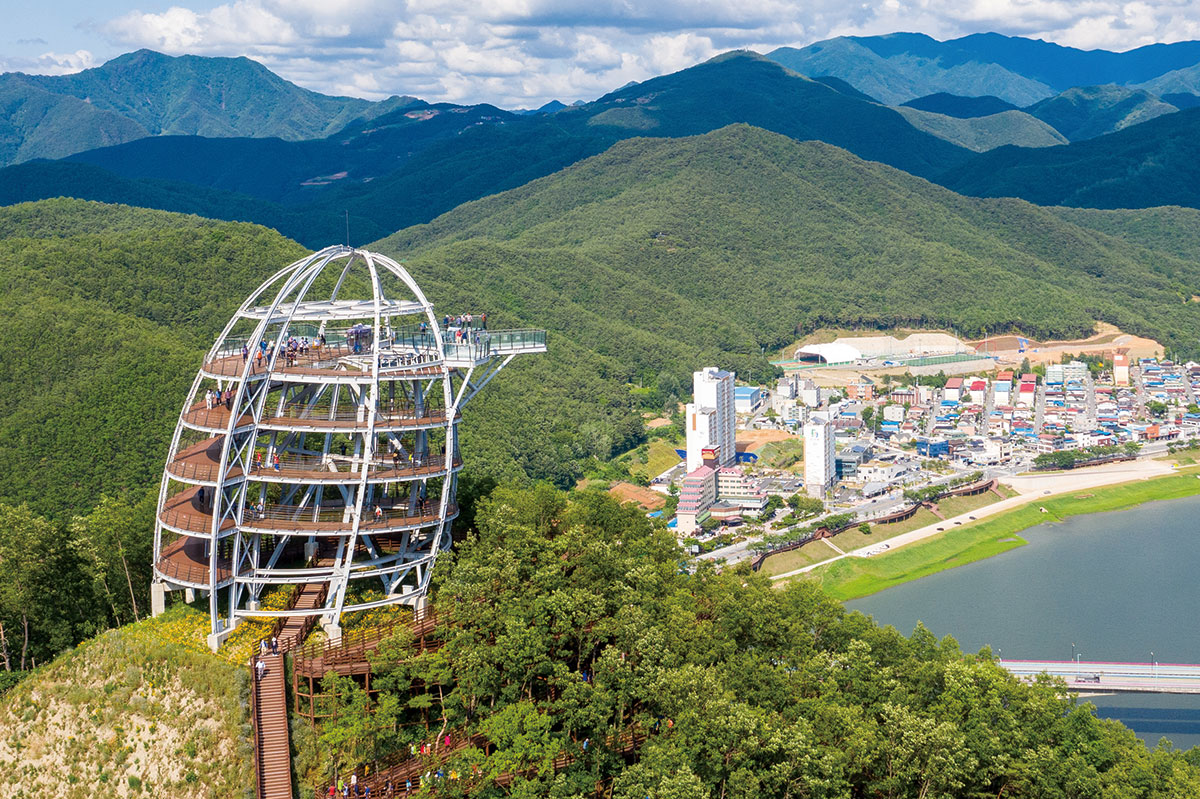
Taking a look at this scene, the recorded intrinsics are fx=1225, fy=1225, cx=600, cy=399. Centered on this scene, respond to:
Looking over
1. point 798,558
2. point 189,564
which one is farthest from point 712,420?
point 189,564

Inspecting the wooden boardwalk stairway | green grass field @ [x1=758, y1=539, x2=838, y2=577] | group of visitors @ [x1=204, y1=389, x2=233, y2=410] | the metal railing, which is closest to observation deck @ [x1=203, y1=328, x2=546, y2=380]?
group of visitors @ [x1=204, y1=389, x2=233, y2=410]

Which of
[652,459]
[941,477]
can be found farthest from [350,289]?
[941,477]

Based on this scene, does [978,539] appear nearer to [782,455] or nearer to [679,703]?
[782,455]

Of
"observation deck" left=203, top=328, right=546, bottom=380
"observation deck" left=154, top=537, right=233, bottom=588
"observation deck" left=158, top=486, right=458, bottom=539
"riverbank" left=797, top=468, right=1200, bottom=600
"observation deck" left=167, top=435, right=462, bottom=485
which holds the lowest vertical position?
"riverbank" left=797, top=468, right=1200, bottom=600

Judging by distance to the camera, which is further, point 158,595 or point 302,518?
point 158,595

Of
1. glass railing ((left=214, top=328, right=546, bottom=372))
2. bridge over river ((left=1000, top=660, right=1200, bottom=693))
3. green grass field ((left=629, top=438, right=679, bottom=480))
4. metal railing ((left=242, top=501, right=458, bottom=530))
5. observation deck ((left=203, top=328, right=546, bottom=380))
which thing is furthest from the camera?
green grass field ((left=629, top=438, right=679, bottom=480))

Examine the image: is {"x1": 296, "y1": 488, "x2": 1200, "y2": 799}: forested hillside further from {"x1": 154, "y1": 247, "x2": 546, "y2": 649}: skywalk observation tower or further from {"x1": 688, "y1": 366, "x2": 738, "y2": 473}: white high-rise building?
{"x1": 688, "y1": 366, "x2": 738, "y2": 473}: white high-rise building
